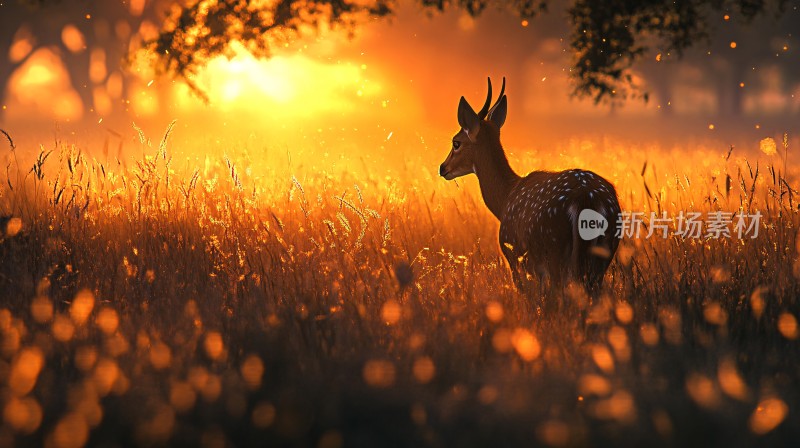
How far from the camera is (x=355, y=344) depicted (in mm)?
5348

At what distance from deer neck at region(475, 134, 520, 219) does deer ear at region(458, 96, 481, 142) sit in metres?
0.14

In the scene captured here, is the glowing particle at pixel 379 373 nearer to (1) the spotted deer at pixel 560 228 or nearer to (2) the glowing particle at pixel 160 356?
(2) the glowing particle at pixel 160 356

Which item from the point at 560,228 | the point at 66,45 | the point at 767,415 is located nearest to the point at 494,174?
the point at 560,228

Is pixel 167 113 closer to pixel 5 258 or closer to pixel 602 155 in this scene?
pixel 602 155

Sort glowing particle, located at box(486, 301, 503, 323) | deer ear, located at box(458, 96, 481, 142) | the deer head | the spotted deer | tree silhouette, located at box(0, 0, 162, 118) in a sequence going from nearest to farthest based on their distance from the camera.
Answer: glowing particle, located at box(486, 301, 503, 323) → the spotted deer → deer ear, located at box(458, 96, 481, 142) → the deer head → tree silhouette, located at box(0, 0, 162, 118)

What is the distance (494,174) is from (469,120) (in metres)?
0.48

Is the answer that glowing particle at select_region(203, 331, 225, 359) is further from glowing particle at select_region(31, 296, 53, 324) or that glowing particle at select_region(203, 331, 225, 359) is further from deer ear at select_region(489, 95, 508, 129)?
deer ear at select_region(489, 95, 508, 129)

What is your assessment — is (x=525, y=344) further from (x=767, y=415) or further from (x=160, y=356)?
(x=160, y=356)

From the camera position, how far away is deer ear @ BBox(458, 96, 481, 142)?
25.6 ft

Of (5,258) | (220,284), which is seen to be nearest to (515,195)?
(220,284)

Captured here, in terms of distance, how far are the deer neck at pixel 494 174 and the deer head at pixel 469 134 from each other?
0.17 feet

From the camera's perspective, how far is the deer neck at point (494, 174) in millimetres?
7996

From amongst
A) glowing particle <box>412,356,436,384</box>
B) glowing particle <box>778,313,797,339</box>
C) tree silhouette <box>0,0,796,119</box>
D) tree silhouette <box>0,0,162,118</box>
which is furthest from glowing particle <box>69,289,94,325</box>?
tree silhouette <box>0,0,162,118</box>

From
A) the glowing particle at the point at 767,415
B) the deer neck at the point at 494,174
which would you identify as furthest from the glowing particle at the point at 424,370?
the deer neck at the point at 494,174
